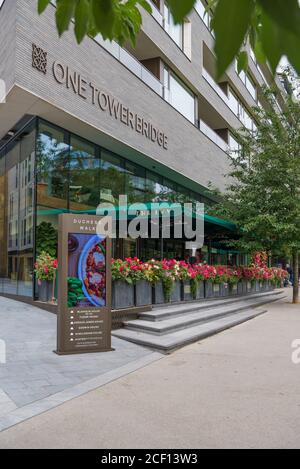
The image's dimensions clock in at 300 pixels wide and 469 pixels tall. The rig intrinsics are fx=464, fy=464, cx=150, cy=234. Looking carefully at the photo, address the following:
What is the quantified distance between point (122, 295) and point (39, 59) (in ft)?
22.1

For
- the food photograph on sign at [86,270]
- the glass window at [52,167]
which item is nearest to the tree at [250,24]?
the food photograph on sign at [86,270]

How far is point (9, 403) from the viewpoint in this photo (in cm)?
514

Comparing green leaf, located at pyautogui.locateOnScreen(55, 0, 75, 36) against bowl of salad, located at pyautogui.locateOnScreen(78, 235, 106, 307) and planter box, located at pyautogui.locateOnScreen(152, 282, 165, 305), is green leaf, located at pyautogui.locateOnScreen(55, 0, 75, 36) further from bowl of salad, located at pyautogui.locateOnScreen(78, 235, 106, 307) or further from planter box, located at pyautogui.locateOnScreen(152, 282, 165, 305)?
planter box, located at pyautogui.locateOnScreen(152, 282, 165, 305)

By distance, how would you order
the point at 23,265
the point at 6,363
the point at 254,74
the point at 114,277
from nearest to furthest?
the point at 6,363
the point at 114,277
the point at 23,265
the point at 254,74

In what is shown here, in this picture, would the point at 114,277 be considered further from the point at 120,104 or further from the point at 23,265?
the point at 120,104

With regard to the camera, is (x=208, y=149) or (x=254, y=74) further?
(x=254, y=74)

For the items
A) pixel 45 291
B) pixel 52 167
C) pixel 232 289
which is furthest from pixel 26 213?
pixel 232 289

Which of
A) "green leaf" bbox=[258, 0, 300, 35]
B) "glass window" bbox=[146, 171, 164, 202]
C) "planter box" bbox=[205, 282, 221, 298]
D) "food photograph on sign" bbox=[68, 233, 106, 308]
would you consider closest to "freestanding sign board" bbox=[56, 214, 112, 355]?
"food photograph on sign" bbox=[68, 233, 106, 308]

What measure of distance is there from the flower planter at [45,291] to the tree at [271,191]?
7803 millimetres

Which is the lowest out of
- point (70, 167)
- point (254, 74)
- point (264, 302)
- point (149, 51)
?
point (264, 302)

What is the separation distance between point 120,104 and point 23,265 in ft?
20.6

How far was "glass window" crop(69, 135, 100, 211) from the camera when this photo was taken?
15156 mm

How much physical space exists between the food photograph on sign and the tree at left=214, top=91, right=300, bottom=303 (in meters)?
9.69
